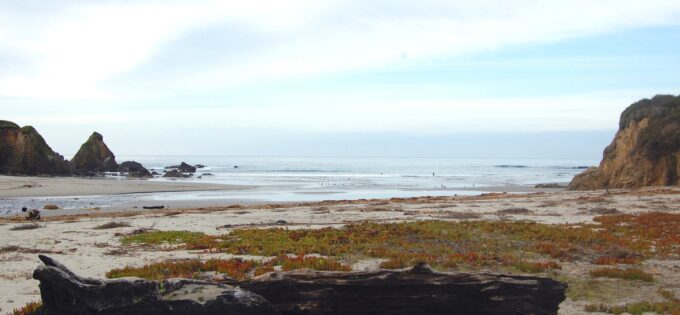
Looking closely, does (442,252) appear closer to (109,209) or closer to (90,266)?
(90,266)

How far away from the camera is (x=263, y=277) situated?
28.3 ft

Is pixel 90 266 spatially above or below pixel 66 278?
below

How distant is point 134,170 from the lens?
317 ft

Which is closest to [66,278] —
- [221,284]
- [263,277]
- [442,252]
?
[221,284]

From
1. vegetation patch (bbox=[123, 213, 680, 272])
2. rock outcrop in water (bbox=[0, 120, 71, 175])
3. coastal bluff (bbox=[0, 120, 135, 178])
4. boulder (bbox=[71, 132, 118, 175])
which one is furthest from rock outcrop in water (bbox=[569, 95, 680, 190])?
boulder (bbox=[71, 132, 118, 175])

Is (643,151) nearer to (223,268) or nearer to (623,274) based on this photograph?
(623,274)

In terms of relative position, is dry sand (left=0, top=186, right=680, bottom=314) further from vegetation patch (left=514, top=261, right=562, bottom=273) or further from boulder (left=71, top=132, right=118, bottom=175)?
boulder (left=71, top=132, right=118, bottom=175)

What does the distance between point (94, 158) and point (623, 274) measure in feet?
332

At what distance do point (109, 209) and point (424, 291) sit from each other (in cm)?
3310

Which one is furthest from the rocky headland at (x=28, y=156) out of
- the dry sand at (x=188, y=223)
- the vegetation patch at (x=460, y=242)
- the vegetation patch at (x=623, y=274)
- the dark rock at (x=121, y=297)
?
the vegetation patch at (x=623, y=274)

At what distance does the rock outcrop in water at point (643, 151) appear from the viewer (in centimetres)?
4778

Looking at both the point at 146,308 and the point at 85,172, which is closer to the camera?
the point at 146,308

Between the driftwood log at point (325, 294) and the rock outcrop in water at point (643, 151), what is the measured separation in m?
46.9

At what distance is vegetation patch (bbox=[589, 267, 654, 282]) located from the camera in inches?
503
